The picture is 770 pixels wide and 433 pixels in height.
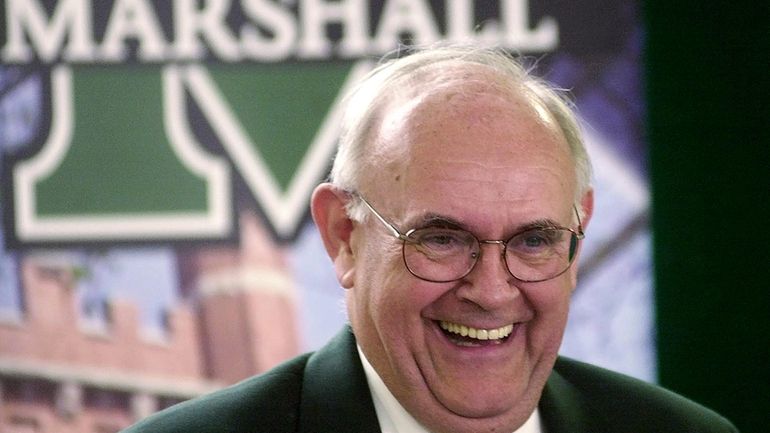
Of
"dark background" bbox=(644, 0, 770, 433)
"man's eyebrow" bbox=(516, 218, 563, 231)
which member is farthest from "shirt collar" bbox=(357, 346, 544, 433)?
"dark background" bbox=(644, 0, 770, 433)

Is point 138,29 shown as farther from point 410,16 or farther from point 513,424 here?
point 513,424

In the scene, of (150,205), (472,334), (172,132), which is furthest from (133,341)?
(472,334)

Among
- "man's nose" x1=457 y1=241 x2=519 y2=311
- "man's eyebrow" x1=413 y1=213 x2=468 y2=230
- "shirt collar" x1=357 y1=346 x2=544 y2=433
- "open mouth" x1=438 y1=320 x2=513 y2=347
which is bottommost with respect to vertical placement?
"shirt collar" x1=357 y1=346 x2=544 y2=433

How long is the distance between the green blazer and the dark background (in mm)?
1655

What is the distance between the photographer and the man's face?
184 centimetres

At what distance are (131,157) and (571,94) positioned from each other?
1283mm

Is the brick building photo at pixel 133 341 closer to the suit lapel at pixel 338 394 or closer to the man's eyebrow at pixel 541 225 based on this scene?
the suit lapel at pixel 338 394

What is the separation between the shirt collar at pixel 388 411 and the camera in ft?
6.48

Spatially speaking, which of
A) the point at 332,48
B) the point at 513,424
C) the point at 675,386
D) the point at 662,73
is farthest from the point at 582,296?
the point at 513,424

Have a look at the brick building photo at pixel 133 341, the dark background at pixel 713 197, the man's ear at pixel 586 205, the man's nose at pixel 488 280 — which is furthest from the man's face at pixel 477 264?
the dark background at pixel 713 197

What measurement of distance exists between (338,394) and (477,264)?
35 cm

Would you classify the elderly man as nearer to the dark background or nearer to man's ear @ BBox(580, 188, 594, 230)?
man's ear @ BBox(580, 188, 594, 230)

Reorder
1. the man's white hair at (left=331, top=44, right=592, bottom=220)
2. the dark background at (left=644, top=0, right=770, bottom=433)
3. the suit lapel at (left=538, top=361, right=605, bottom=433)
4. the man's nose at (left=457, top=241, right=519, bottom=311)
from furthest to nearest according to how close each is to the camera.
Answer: the dark background at (left=644, top=0, right=770, bottom=433), the suit lapel at (left=538, top=361, right=605, bottom=433), the man's white hair at (left=331, top=44, right=592, bottom=220), the man's nose at (left=457, top=241, right=519, bottom=311)

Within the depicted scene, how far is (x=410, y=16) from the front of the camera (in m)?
3.68
